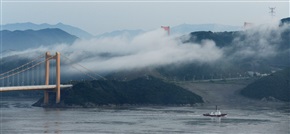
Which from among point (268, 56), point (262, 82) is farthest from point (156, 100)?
point (268, 56)

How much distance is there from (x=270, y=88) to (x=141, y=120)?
40.7 metres

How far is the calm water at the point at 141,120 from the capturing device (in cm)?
6775

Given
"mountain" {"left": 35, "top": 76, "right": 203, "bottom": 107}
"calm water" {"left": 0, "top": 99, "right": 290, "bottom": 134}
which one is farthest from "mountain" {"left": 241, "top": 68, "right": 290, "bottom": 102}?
"calm water" {"left": 0, "top": 99, "right": 290, "bottom": 134}

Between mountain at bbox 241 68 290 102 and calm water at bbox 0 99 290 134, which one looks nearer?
calm water at bbox 0 99 290 134

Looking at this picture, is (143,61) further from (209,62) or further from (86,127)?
(86,127)

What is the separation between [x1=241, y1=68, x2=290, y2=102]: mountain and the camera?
111312 mm

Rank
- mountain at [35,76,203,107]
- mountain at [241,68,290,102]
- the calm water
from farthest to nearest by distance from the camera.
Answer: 1. mountain at [241,68,290,102]
2. mountain at [35,76,203,107]
3. the calm water

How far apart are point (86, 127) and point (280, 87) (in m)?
50.5

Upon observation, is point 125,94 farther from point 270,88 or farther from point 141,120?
point 141,120

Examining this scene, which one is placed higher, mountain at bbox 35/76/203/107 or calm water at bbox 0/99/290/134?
mountain at bbox 35/76/203/107

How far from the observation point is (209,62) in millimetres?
136375

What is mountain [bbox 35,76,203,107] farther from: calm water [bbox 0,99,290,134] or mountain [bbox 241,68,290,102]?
mountain [bbox 241,68,290,102]

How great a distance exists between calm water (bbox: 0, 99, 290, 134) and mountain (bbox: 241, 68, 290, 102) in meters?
16.5

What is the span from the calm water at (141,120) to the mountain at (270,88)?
54.2 feet
